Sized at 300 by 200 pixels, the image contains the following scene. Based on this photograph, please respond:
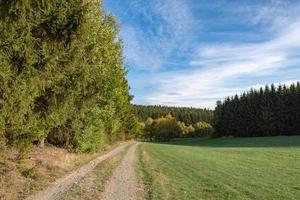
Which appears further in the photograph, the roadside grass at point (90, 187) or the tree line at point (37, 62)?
the roadside grass at point (90, 187)

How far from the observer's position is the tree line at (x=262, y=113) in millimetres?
108938

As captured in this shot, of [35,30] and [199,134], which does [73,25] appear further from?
[199,134]

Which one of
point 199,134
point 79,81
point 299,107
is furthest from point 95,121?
point 199,134

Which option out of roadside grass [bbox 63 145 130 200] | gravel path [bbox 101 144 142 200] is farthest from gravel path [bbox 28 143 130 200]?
gravel path [bbox 101 144 142 200]

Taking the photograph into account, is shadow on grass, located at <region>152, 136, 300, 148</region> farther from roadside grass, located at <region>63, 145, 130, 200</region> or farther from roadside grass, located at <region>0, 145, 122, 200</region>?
roadside grass, located at <region>63, 145, 130, 200</region>

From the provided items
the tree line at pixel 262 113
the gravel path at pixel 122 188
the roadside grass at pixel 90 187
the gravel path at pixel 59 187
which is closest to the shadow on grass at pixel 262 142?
the tree line at pixel 262 113

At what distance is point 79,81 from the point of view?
20188 millimetres

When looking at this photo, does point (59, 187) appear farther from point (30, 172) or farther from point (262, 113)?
point (262, 113)

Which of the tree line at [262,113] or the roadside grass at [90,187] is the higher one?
the tree line at [262,113]

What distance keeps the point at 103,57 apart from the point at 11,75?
21.6m

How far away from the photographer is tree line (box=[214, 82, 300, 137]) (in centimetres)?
10894

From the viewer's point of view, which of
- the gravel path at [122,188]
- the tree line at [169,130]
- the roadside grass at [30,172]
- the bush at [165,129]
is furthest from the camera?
the tree line at [169,130]

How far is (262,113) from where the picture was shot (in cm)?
11288

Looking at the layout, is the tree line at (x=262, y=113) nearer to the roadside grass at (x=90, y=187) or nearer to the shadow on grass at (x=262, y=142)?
the shadow on grass at (x=262, y=142)
